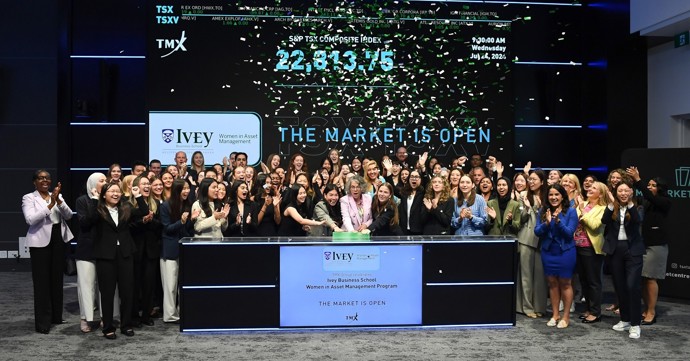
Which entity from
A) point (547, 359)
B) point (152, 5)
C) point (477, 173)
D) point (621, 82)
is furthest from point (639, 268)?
point (152, 5)

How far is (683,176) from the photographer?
29.5 ft

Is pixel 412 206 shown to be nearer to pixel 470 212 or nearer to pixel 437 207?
pixel 437 207

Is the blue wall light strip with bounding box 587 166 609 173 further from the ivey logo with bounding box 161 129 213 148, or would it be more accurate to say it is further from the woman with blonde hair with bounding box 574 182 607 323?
the ivey logo with bounding box 161 129 213 148

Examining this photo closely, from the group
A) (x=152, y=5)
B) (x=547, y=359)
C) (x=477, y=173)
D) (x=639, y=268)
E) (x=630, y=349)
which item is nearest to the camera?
(x=547, y=359)

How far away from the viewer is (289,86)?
11422 mm

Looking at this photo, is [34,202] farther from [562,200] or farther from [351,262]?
[562,200]

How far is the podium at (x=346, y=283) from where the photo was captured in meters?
7.33

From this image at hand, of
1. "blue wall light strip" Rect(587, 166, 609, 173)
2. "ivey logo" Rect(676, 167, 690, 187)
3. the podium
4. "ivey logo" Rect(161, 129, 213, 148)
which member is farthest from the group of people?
"blue wall light strip" Rect(587, 166, 609, 173)

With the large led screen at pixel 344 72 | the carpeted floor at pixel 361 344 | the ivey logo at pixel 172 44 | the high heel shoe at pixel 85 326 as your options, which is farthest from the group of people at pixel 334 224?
the ivey logo at pixel 172 44

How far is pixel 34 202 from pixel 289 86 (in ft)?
15.6

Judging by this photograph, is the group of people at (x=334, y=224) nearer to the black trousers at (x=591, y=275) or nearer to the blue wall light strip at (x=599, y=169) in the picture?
the black trousers at (x=591, y=275)

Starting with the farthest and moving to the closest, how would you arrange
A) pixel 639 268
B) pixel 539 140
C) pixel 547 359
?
pixel 539 140 → pixel 639 268 → pixel 547 359

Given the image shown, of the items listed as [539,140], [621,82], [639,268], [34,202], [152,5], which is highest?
[152,5]

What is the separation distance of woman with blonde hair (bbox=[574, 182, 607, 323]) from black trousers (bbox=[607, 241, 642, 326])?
45 cm
